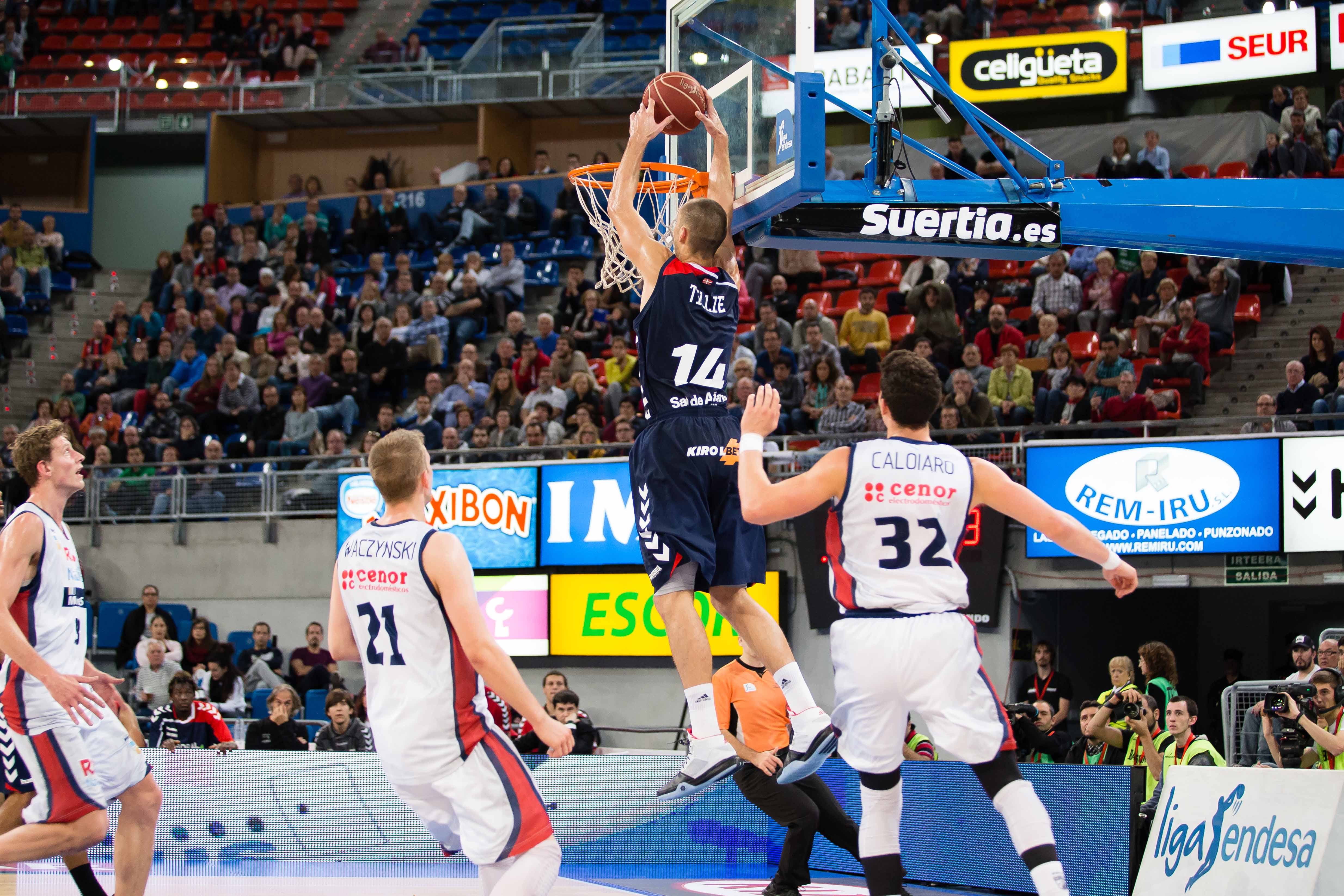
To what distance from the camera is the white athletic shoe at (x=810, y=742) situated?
5953mm

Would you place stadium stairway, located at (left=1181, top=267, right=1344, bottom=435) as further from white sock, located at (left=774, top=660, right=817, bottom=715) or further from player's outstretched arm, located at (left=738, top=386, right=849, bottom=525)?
player's outstretched arm, located at (left=738, top=386, right=849, bottom=525)

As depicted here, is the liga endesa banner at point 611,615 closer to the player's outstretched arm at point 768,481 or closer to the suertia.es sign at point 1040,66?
the player's outstretched arm at point 768,481

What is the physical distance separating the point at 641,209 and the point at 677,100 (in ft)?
5.31

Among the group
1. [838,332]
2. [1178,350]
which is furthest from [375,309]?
[1178,350]

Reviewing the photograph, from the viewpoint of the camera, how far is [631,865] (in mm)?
9508

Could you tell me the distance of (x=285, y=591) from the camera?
1747cm

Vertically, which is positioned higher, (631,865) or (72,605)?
(72,605)

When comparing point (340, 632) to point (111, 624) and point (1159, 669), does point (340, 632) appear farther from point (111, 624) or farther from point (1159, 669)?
point (111, 624)

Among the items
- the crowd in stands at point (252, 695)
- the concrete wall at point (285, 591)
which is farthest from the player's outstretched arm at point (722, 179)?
the concrete wall at point (285, 591)

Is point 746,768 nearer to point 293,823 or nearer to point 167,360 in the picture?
point 293,823

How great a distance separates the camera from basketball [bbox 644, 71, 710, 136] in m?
6.74

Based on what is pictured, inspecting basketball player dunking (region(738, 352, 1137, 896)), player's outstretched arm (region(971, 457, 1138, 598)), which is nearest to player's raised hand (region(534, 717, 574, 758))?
basketball player dunking (region(738, 352, 1137, 896))

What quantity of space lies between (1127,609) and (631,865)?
30.7ft

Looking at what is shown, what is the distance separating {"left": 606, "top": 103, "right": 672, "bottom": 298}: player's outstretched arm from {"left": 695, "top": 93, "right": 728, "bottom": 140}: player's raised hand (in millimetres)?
224
